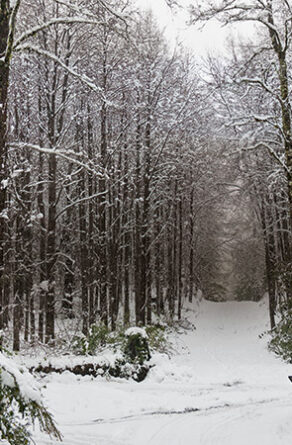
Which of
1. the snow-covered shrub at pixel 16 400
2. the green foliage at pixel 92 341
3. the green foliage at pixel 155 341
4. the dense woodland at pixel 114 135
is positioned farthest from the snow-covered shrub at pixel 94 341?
the snow-covered shrub at pixel 16 400

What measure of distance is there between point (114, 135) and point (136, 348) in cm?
943

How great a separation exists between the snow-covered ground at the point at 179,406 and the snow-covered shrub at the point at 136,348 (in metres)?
0.45

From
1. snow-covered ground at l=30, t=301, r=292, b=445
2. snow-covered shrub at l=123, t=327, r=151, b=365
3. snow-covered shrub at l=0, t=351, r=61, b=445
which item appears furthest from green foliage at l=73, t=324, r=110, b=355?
snow-covered shrub at l=0, t=351, r=61, b=445

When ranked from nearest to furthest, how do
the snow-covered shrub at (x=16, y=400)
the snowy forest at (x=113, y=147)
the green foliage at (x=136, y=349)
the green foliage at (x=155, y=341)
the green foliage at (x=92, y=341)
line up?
the snow-covered shrub at (x=16, y=400)
the snowy forest at (x=113, y=147)
the green foliage at (x=136, y=349)
the green foliage at (x=92, y=341)
the green foliage at (x=155, y=341)

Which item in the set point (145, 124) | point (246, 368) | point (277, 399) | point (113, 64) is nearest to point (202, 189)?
point (145, 124)

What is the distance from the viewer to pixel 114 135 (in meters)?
16.8

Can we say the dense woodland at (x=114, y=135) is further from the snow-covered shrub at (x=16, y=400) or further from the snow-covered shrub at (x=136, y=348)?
the snow-covered shrub at (x=16, y=400)

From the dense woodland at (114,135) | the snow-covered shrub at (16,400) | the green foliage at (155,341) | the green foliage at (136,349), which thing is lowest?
the green foliage at (155,341)

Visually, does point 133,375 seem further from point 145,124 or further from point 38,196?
point 145,124

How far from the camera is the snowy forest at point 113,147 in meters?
7.12

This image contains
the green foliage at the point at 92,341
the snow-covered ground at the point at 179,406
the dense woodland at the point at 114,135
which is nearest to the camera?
the snow-covered ground at the point at 179,406

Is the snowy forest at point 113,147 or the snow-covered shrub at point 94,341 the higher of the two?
the snowy forest at point 113,147

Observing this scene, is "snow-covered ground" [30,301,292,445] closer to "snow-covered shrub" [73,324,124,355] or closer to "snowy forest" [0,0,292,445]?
A: "snowy forest" [0,0,292,445]

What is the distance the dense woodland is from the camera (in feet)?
30.7
